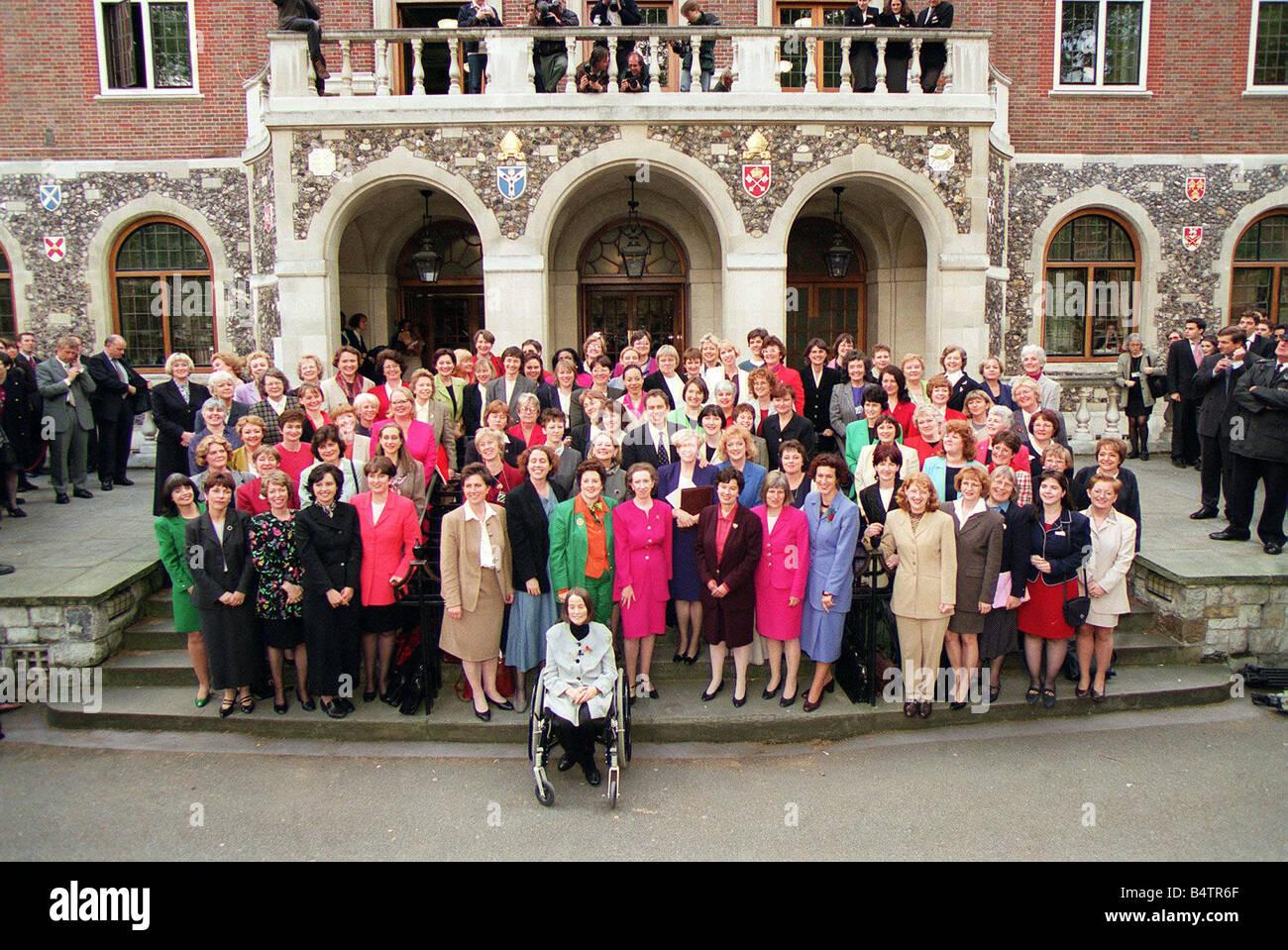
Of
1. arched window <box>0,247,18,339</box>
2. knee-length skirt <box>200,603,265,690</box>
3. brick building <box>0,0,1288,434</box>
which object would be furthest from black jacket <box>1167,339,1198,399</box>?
arched window <box>0,247,18,339</box>

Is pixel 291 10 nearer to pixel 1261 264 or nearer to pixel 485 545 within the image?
pixel 485 545

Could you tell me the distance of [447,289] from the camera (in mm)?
15125

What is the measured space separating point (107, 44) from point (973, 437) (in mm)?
16297

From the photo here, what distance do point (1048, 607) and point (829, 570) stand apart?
1680 mm

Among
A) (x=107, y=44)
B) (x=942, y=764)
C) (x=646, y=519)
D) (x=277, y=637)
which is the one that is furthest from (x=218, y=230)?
(x=942, y=764)

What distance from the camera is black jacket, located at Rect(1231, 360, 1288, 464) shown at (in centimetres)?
762

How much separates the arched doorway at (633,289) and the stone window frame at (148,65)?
7488mm

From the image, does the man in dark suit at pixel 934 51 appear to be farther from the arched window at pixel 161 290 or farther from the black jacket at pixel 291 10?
the arched window at pixel 161 290

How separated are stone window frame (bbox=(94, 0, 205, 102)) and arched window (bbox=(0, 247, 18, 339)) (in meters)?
3.48

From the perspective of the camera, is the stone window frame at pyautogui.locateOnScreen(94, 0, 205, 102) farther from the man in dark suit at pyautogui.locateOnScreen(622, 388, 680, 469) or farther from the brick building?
the man in dark suit at pyautogui.locateOnScreen(622, 388, 680, 469)

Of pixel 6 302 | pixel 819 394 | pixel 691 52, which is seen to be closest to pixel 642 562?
pixel 819 394

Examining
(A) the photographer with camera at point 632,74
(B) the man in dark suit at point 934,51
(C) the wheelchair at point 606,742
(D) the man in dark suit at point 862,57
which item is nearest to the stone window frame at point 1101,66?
(B) the man in dark suit at point 934,51

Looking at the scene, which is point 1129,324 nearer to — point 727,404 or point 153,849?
point 727,404

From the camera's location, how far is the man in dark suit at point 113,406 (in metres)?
10.8
